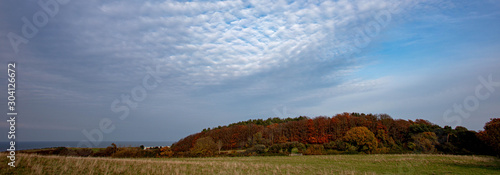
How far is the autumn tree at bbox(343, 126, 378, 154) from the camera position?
60.9 meters

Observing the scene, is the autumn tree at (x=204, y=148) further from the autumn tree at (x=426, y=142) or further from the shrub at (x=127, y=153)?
the autumn tree at (x=426, y=142)

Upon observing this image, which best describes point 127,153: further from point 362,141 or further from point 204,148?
point 362,141

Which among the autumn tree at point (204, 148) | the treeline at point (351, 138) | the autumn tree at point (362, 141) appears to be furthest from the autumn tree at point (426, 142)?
the autumn tree at point (204, 148)

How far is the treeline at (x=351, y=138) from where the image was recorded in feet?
195

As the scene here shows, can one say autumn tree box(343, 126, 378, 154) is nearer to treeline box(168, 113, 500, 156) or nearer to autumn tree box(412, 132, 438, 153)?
treeline box(168, 113, 500, 156)

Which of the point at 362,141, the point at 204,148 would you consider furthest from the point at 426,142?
the point at 204,148

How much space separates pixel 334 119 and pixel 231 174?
8219cm

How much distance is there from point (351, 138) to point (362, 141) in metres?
2.55

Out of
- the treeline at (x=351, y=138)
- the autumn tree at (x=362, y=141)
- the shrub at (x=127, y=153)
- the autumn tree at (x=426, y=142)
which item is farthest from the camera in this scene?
the autumn tree at (x=426, y=142)

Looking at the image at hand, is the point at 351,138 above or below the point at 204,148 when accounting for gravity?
above

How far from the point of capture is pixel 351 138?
63.1m

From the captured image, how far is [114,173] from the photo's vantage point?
54.1 ft

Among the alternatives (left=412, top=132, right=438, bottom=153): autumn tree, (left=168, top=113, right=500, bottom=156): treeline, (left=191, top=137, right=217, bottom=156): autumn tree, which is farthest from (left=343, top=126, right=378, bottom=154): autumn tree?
(left=191, top=137, right=217, bottom=156): autumn tree

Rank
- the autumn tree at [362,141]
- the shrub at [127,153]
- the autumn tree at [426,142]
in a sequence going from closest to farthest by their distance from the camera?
the shrub at [127,153] → the autumn tree at [362,141] → the autumn tree at [426,142]
